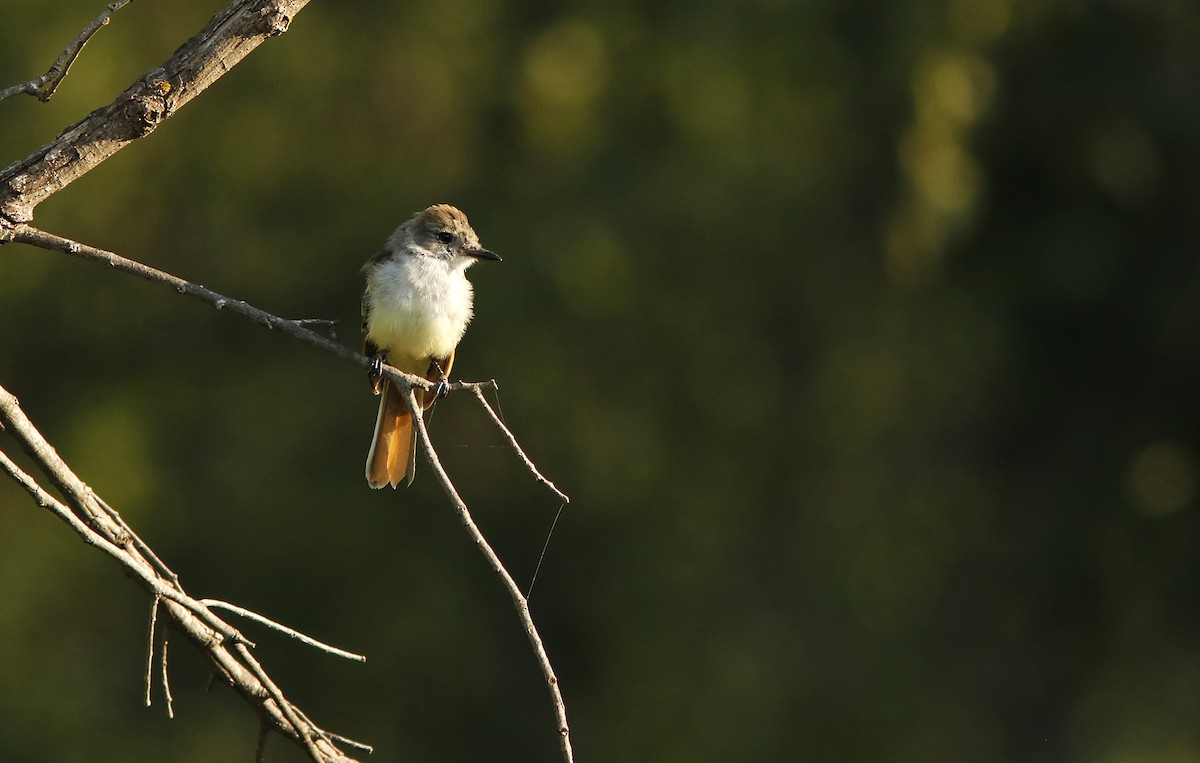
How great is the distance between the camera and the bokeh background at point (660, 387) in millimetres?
10406

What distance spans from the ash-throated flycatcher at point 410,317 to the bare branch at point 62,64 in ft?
6.96

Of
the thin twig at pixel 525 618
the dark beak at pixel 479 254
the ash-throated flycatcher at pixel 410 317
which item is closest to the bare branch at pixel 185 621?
the thin twig at pixel 525 618

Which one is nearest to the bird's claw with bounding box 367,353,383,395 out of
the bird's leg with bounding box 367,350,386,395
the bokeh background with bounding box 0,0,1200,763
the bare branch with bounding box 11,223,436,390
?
the bird's leg with bounding box 367,350,386,395

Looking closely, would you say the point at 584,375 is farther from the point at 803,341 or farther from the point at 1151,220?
the point at 1151,220

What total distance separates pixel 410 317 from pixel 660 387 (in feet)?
19.3

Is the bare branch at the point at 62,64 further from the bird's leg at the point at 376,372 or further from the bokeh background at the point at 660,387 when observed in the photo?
the bokeh background at the point at 660,387

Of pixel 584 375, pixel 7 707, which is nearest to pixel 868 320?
pixel 584 375

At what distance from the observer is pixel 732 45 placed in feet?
34.2

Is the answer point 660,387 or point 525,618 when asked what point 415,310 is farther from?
point 660,387

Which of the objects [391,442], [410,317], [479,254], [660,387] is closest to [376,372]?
[410,317]

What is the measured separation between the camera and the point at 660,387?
35.7 ft

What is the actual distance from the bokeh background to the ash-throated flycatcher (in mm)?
4837

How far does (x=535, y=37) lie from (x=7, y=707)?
6.05 metres

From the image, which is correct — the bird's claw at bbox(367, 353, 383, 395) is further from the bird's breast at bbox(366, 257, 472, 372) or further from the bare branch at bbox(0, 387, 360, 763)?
the bare branch at bbox(0, 387, 360, 763)
